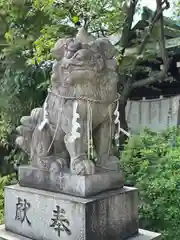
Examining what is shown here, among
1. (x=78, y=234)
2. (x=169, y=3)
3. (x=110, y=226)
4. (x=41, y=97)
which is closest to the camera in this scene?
(x=78, y=234)

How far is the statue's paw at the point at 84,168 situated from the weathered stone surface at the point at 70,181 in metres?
0.03

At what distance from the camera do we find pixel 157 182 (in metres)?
3.30

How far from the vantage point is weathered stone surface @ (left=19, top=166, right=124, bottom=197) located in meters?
2.13

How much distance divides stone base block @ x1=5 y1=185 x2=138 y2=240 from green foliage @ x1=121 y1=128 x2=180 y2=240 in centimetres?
91

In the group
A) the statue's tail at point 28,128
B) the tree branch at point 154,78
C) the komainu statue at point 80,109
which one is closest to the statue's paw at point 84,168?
the komainu statue at point 80,109

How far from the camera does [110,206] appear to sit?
86.7 inches

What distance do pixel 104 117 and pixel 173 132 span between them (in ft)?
10.3

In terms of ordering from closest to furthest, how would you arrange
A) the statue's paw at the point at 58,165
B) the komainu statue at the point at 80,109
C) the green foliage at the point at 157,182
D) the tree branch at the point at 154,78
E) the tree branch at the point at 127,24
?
the komainu statue at the point at 80,109, the statue's paw at the point at 58,165, the green foliage at the point at 157,182, the tree branch at the point at 127,24, the tree branch at the point at 154,78

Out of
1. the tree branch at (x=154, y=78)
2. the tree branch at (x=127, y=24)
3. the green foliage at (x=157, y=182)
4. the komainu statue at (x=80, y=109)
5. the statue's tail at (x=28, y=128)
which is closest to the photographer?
the komainu statue at (x=80, y=109)

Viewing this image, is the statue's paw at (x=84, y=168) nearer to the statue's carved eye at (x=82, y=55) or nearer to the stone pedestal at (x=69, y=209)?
the stone pedestal at (x=69, y=209)

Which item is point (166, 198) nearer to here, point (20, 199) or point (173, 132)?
point (20, 199)

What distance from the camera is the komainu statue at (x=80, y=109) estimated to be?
215 centimetres

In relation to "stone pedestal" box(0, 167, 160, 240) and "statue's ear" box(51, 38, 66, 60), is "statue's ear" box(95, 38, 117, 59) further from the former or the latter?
"stone pedestal" box(0, 167, 160, 240)

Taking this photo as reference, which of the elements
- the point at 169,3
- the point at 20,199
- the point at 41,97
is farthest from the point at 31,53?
the point at 20,199
